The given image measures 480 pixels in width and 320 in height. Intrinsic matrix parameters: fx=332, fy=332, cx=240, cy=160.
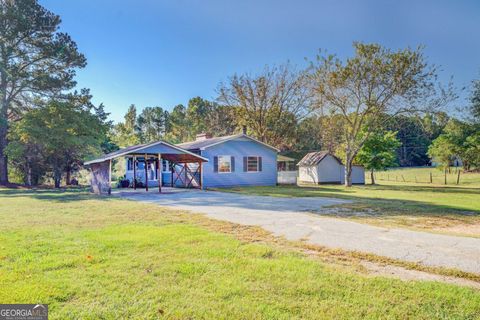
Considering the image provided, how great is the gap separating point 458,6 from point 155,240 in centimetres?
1578

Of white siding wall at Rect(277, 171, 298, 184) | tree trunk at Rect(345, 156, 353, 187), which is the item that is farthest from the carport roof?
tree trunk at Rect(345, 156, 353, 187)

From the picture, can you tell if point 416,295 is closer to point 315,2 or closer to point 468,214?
point 468,214

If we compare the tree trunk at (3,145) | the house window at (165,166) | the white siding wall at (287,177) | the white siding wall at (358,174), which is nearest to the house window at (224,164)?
the house window at (165,166)

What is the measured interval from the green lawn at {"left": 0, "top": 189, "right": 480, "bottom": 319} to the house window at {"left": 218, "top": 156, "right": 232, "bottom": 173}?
54.8 feet

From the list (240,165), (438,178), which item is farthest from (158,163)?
(438,178)


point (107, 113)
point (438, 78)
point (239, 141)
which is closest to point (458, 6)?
point (438, 78)

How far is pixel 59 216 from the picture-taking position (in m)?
8.96

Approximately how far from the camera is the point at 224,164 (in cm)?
2280

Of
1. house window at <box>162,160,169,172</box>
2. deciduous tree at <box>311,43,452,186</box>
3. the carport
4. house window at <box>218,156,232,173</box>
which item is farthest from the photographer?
house window at <box>162,160,169,172</box>

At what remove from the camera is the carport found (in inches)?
702

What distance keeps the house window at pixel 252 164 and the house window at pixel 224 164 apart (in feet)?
4.93

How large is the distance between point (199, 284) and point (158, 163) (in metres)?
16.7

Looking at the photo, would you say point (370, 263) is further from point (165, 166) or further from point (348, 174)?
point (165, 166)

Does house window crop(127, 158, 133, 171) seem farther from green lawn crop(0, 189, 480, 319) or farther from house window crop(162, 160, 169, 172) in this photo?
green lawn crop(0, 189, 480, 319)
